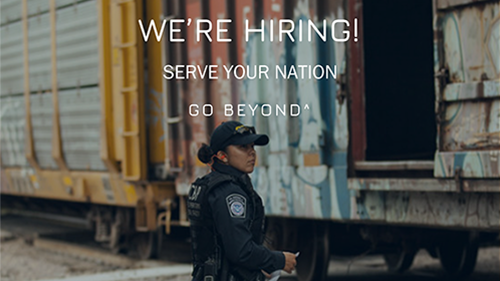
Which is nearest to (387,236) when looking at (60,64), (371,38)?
(371,38)

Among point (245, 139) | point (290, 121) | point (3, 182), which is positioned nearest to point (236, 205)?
point (245, 139)

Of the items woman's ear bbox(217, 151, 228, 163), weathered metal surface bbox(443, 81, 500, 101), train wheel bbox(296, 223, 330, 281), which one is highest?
weathered metal surface bbox(443, 81, 500, 101)

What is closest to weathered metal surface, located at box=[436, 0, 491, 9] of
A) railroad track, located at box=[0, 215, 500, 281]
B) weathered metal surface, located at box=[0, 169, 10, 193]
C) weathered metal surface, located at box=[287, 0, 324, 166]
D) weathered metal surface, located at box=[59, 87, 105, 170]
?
weathered metal surface, located at box=[287, 0, 324, 166]

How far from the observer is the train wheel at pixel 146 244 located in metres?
11.1

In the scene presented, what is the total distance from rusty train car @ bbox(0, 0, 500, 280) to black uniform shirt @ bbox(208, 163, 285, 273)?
104 inches

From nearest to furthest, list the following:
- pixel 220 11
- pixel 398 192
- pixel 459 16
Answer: pixel 459 16 < pixel 398 192 < pixel 220 11

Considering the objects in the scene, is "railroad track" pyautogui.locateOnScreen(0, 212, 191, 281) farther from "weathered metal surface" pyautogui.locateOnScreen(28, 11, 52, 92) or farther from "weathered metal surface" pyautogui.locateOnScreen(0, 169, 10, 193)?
"weathered metal surface" pyautogui.locateOnScreen(28, 11, 52, 92)

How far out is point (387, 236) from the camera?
25.6ft

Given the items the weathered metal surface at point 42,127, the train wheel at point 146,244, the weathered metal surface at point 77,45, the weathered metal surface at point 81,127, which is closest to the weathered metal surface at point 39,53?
the weathered metal surface at point 42,127

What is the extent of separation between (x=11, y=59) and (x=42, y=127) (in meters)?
1.54

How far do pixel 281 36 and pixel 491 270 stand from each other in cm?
363

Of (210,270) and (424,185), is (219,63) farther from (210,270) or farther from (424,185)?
(210,270)

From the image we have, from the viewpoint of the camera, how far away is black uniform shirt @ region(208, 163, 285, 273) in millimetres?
3689

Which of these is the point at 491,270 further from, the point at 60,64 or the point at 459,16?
the point at 60,64
